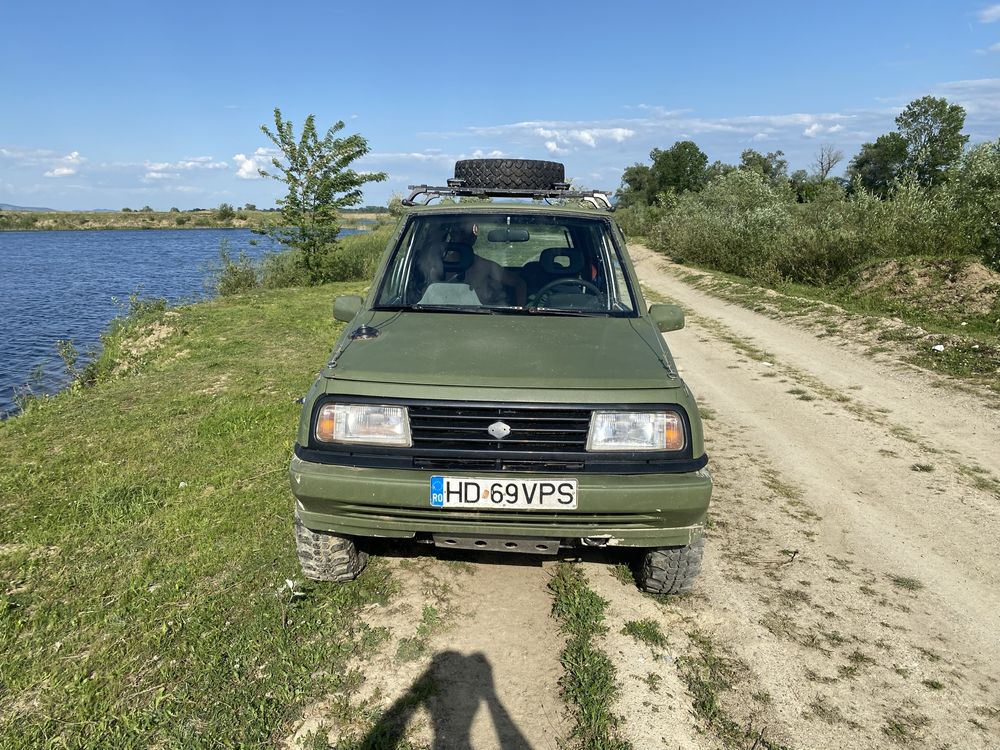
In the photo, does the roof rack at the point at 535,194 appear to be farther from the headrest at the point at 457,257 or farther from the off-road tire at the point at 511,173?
the off-road tire at the point at 511,173

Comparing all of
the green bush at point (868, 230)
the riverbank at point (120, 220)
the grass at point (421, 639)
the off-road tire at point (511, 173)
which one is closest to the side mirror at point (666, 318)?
the grass at point (421, 639)

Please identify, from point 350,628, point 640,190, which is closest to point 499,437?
point 350,628

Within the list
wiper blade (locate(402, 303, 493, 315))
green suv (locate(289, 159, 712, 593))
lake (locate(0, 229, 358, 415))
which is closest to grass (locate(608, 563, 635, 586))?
green suv (locate(289, 159, 712, 593))

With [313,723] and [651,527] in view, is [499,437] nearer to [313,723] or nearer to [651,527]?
[651,527]

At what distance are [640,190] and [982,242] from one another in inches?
2572

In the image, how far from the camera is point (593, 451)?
278 centimetres

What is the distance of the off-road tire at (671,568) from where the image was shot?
3150 millimetres

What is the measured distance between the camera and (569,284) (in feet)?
13.4

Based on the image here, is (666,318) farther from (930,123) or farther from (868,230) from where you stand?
(930,123)

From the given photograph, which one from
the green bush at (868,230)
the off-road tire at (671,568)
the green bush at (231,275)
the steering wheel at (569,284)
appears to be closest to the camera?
the off-road tire at (671,568)

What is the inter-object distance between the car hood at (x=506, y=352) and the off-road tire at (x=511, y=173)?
412cm

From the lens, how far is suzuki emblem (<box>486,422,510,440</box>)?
9.04 ft

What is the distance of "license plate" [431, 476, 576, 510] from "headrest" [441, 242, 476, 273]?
182 centimetres

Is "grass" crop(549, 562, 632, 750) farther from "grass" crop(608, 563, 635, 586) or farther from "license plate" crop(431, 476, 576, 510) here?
"license plate" crop(431, 476, 576, 510)
